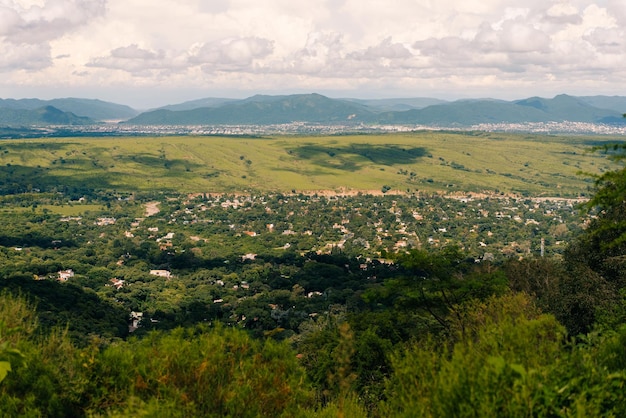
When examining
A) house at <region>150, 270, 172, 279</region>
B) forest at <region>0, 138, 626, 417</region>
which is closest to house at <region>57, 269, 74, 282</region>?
forest at <region>0, 138, 626, 417</region>

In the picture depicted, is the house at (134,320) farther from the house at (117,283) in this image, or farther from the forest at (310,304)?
the house at (117,283)

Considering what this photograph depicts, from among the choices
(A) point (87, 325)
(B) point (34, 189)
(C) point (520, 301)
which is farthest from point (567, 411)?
(B) point (34, 189)

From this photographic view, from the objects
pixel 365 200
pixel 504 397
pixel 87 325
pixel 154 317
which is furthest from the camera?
pixel 365 200

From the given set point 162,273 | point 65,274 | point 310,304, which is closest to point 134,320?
point 310,304

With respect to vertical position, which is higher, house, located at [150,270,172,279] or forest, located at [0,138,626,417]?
forest, located at [0,138,626,417]

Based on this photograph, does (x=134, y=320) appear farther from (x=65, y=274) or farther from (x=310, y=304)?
(x=65, y=274)

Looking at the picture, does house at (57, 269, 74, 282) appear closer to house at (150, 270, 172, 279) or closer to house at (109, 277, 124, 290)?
house at (109, 277, 124, 290)

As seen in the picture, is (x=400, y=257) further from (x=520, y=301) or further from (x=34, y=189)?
(x=34, y=189)

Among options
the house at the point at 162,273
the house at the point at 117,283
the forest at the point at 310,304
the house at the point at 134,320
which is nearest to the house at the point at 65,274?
the forest at the point at 310,304
